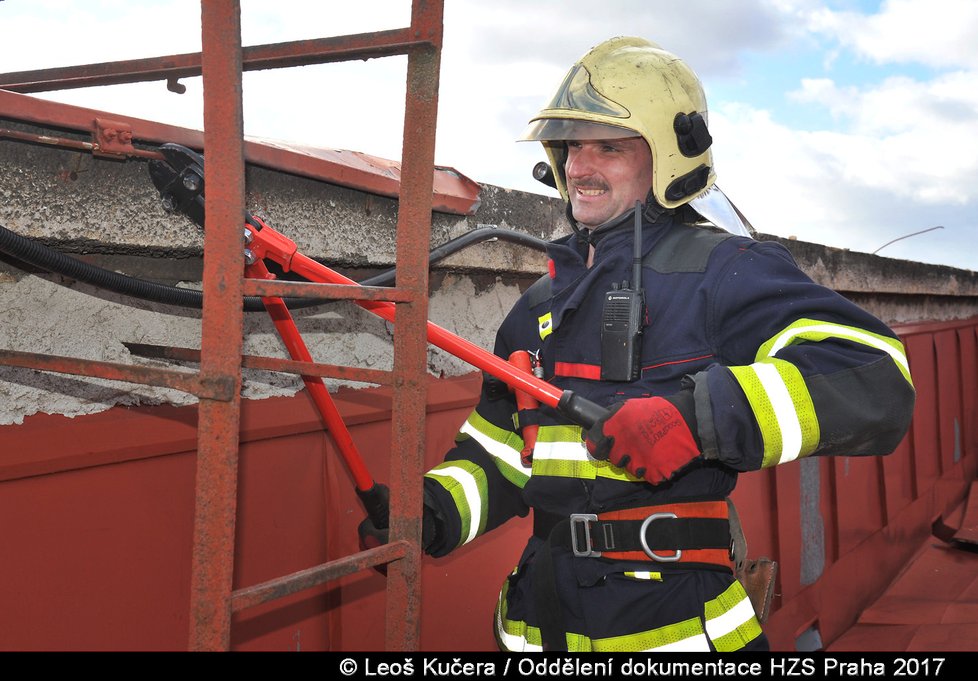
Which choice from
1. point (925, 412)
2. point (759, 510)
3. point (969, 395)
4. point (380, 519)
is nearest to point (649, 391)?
point (380, 519)

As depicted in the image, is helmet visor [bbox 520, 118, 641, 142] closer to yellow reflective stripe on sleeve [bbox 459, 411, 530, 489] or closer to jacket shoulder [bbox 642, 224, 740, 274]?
jacket shoulder [bbox 642, 224, 740, 274]

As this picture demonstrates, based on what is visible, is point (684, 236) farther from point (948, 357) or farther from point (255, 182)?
point (948, 357)

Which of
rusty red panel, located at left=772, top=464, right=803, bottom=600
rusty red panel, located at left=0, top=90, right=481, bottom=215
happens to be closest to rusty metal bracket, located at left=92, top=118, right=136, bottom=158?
rusty red panel, located at left=0, top=90, right=481, bottom=215

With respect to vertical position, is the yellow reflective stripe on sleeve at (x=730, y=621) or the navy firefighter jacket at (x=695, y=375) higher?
the navy firefighter jacket at (x=695, y=375)

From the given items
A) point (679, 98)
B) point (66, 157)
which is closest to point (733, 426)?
point (679, 98)

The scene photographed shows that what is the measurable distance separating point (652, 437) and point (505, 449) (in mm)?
689

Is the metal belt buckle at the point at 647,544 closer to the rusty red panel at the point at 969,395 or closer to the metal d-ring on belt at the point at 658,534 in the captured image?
the metal d-ring on belt at the point at 658,534

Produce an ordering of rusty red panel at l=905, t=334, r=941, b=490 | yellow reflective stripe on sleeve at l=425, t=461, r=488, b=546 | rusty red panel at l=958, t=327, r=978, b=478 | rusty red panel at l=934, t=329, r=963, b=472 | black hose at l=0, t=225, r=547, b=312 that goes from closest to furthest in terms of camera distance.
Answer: black hose at l=0, t=225, r=547, b=312 → yellow reflective stripe on sleeve at l=425, t=461, r=488, b=546 → rusty red panel at l=905, t=334, r=941, b=490 → rusty red panel at l=934, t=329, r=963, b=472 → rusty red panel at l=958, t=327, r=978, b=478

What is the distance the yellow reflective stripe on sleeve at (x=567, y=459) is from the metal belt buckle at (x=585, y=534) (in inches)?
3.6

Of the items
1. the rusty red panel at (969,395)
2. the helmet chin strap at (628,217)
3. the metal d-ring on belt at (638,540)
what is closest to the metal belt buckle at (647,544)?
the metal d-ring on belt at (638,540)

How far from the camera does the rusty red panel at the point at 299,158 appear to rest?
180 centimetres

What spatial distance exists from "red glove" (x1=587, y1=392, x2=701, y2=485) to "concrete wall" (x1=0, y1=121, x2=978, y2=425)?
1039 millimetres

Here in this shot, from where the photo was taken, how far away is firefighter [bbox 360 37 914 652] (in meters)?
1.78
